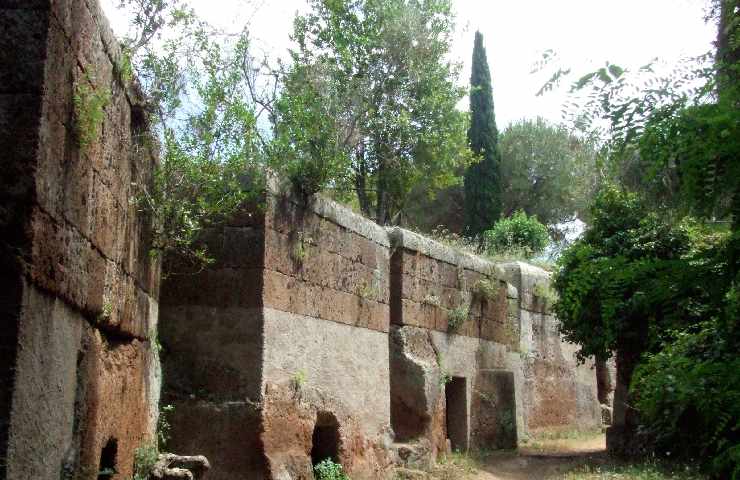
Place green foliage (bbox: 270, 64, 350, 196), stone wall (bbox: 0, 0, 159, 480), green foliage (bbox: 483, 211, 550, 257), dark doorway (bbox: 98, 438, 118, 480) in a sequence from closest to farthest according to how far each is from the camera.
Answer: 1. stone wall (bbox: 0, 0, 159, 480)
2. dark doorway (bbox: 98, 438, 118, 480)
3. green foliage (bbox: 270, 64, 350, 196)
4. green foliage (bbox: 483, 211, 550, 257)

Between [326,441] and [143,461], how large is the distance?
3.08 metres

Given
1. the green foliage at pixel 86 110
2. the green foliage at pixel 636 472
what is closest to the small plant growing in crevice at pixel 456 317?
the green foliage at pixel 636 472

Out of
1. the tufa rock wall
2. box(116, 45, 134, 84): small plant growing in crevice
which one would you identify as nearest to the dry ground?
the tufa rock wall

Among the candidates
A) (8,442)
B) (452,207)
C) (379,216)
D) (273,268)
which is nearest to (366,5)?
(379,216)

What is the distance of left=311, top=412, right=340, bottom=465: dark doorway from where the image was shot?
9289 mm

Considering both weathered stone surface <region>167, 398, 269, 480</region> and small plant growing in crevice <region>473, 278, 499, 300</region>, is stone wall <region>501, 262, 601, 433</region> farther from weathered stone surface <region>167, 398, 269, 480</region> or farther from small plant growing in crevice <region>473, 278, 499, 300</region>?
weathered stone surface <region>167, 398, 269, 480</region>

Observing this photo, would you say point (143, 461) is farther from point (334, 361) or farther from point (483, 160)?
point (483, 160)

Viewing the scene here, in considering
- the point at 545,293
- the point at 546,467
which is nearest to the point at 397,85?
the point at 545,293

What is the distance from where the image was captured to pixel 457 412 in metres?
13.3

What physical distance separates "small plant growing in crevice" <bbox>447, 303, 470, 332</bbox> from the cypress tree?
13079mm

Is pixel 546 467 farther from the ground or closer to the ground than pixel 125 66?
closer to the ground

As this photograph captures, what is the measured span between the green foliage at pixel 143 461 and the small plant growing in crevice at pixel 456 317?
22.5ft

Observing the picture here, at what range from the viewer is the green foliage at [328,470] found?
29.0 feet

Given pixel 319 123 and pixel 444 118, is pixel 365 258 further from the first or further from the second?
pixel 444 118
